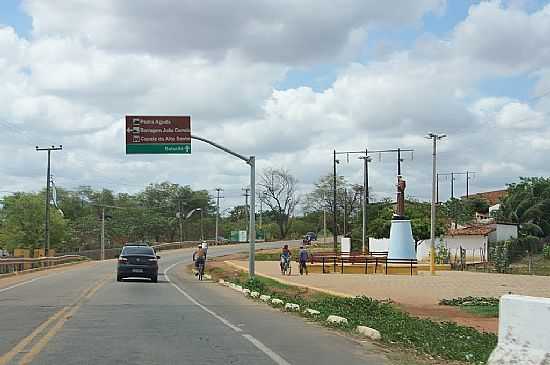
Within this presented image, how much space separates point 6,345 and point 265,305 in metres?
12.0

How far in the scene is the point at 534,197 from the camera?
7331 centimetres

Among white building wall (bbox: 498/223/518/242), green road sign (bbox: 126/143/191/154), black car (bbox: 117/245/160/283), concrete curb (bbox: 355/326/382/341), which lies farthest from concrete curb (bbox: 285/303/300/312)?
white building wall (bbox: 498/223/518/242)

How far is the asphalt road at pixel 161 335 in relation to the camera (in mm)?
11125

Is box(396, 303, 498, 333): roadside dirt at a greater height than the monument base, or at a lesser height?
lesser

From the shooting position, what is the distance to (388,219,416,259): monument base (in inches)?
1917

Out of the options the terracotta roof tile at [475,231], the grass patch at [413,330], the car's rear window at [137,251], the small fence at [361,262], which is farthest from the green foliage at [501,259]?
the grass patch at [413,330]

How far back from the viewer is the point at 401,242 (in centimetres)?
4894

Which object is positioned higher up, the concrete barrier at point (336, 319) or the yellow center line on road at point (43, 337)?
the yellow center line on road at point (43, 337)

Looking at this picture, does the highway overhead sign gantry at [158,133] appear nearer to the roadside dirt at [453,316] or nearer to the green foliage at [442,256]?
the roadside dirt at [453,316]

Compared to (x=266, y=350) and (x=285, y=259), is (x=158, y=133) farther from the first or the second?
(x=266, y=350)

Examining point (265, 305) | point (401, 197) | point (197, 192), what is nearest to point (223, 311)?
point (265, 305)

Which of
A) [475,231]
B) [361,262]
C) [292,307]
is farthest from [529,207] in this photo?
[292,307]

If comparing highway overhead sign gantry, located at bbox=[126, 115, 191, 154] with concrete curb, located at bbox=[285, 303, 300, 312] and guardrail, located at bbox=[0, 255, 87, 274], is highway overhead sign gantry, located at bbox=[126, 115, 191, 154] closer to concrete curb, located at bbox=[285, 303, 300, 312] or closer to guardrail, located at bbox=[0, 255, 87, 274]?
concrete curb, located at bbox=[285, 303, 300, 312]

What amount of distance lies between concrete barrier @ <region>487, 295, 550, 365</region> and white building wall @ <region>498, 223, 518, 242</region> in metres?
55.8
